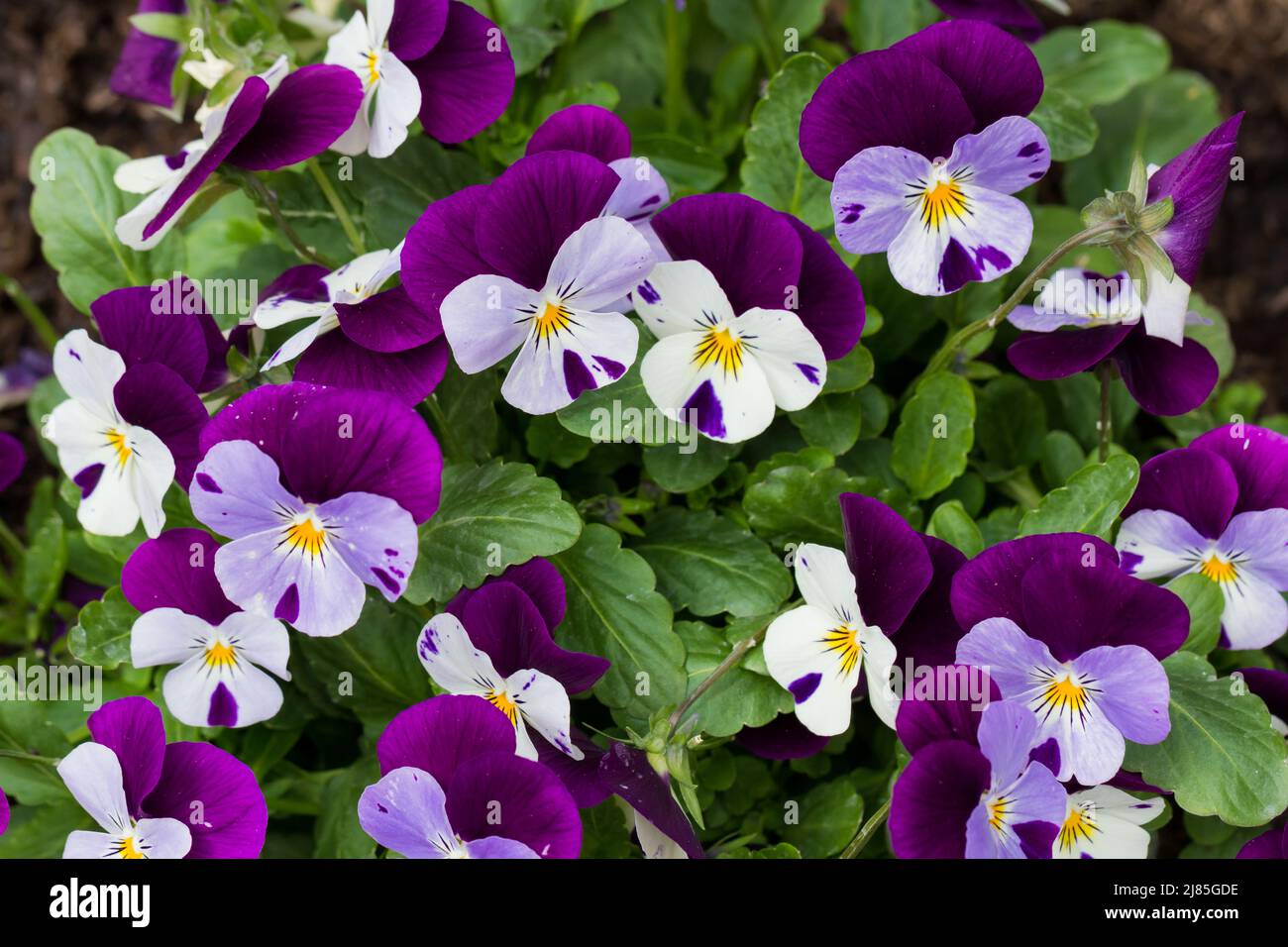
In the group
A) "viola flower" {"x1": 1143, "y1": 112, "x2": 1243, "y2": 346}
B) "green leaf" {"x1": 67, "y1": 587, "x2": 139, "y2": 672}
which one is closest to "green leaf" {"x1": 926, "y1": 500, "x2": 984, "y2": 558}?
"viola flower" {"x1": 1143, "y1": 112, "x2": 1243, "y2": 346}

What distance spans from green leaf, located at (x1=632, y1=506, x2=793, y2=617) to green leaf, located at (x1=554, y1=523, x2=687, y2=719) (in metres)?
0.06

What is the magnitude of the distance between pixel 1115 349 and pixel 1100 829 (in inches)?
19.4

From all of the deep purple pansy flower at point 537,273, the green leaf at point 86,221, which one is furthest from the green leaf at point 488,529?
the green leaf at point 86,221

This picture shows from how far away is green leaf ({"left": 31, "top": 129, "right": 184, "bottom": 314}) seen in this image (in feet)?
5.48

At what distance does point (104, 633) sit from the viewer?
143 cm

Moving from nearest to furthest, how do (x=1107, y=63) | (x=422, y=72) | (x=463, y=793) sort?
(x=463, y=793) < (x=422, y=72) < (x=1107, y=63)

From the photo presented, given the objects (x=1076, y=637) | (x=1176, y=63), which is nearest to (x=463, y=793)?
(x=1076, y=637)

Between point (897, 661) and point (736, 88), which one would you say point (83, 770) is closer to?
point (897, 661)

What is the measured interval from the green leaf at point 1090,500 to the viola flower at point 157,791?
2.74 ft

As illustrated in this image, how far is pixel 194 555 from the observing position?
132 centimetres

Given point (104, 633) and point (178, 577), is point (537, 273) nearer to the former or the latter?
point (178, 577)

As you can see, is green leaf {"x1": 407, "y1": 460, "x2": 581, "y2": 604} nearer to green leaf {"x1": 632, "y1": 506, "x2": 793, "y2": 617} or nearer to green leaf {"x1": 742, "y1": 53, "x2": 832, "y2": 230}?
green leaf {"x1": 632, "y1": 506, "x2": 793, "y2": 617}

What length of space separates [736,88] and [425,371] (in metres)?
0.87
